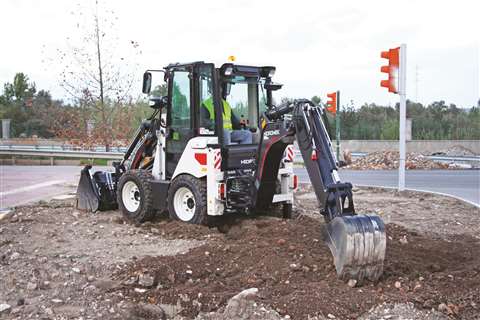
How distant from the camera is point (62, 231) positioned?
31.1ft

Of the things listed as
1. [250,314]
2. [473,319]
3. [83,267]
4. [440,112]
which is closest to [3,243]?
[83,267]

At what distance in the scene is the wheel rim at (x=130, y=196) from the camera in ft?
33.8

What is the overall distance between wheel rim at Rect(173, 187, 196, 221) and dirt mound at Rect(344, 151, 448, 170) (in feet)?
55.5

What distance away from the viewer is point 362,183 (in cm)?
1825

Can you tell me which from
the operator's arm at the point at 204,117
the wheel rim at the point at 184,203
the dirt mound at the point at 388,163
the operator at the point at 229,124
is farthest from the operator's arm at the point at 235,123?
the dirt mound at the point at 388,163

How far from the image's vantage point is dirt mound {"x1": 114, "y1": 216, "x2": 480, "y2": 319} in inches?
222

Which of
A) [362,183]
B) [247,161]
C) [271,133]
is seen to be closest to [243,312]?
[271,133]

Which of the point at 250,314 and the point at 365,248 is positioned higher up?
the point at 365,248

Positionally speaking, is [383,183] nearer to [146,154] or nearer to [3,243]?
[146,154]

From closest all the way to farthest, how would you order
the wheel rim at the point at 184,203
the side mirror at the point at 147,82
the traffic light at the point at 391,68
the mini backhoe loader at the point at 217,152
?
the mini backhoe loader at the point at 217,152
the wheel rim at the point at 184,203
the side mirror at the point at 147,82
the traffic light at the point at 391,68

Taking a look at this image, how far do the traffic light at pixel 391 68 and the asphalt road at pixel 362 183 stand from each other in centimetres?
324

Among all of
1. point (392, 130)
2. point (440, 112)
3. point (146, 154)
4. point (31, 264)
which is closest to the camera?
point (31, 264)

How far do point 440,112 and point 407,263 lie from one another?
39.8m

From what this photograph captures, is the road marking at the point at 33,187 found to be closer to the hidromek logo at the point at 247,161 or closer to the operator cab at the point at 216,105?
the operator cab at the point at 216,105
